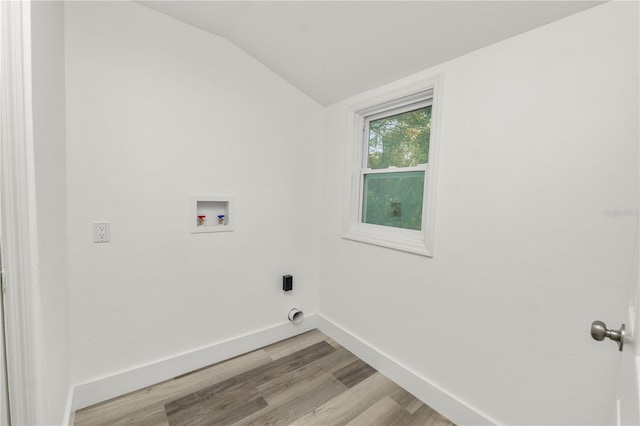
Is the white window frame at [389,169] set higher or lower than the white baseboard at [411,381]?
higher

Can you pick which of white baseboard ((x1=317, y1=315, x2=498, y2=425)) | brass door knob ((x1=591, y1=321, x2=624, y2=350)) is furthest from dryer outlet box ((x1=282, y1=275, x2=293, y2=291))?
brass door knob ((x1=591, y1=321, x2=624, y2=350))

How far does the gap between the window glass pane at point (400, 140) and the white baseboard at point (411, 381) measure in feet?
4.66

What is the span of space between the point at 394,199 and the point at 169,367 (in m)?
2.00

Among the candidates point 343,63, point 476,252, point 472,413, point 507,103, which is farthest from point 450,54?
point 472,413

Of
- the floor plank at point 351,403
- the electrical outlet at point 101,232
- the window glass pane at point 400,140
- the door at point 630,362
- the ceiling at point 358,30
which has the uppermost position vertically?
the ceiling at point 358,30

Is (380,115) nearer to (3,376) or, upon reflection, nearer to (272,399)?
(272,399)

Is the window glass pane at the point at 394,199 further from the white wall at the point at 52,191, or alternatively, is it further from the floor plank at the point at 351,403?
the white wall at the point at 52,191

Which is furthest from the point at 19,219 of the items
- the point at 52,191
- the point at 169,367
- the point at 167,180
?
the point at 169,367

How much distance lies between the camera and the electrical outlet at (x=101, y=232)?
1.57m

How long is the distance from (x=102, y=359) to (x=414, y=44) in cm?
263

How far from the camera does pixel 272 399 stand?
5.65ft

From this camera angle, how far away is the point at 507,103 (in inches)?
53.0

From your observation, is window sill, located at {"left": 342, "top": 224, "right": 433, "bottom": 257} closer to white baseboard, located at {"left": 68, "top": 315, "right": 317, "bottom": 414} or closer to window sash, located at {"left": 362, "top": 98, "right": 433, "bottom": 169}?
window sash, located at {"left": 362, "top": 98, "right": 433, "bottom": 169}

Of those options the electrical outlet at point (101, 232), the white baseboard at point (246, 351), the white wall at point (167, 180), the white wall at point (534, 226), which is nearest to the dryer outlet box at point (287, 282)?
the white wall at point (167, 180)
